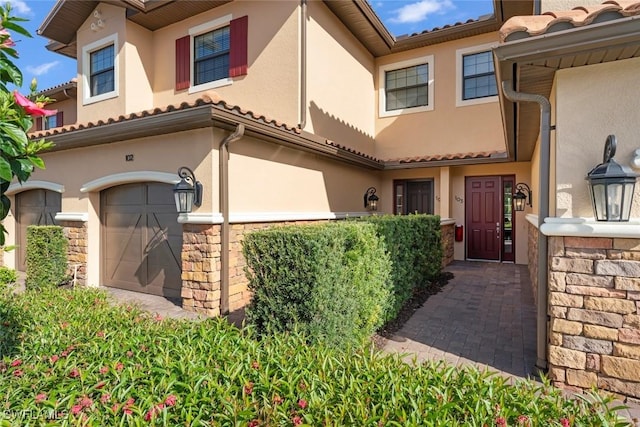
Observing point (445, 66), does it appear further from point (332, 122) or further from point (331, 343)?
point (331, 343)

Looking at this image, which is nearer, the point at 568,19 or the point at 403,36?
the point at 568,19

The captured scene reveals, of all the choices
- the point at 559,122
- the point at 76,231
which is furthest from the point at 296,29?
the point at 76,231

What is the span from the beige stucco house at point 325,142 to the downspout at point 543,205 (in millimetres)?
22

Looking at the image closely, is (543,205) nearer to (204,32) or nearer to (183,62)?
(204,32)

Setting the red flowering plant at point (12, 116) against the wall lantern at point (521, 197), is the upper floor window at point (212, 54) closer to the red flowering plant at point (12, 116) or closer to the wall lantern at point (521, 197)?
the red flowering plant at point (12, 116)

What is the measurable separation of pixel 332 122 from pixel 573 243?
692 centimetres

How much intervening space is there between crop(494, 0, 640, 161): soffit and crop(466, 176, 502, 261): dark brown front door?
24.4 feet

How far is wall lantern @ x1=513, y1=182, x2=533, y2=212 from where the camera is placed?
992 centimetres

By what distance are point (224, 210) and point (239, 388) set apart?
3837 mm

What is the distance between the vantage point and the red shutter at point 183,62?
9.63m

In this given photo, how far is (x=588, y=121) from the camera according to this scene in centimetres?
359

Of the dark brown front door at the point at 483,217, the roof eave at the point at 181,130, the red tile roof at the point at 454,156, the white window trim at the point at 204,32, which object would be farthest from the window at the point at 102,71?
the dark brown front door at the point at 483,217

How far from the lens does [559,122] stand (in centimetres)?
371

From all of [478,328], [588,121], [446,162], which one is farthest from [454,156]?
[588,121]
